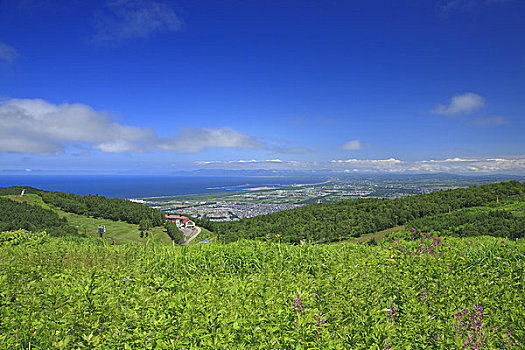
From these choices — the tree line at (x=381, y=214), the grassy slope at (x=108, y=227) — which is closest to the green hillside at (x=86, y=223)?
the grassy slope at (x=108, y=227)

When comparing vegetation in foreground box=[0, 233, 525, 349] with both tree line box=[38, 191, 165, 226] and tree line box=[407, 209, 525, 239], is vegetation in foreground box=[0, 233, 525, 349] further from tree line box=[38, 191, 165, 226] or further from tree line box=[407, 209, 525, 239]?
tree line box=[38, 191, 165, 226]

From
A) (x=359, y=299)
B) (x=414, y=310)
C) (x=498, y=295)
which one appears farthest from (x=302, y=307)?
(x=498, y=295)

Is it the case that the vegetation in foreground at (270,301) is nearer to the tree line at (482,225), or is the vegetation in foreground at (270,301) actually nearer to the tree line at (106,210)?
the tree line at (482,225)

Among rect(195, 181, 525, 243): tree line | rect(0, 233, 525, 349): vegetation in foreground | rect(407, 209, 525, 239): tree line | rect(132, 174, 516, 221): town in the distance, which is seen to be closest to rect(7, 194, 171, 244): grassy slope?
rect(195, 181, 525, 243): tree line

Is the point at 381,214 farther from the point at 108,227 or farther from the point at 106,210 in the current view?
the point at 106,210

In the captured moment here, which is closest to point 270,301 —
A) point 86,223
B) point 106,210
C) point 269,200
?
point 86,223

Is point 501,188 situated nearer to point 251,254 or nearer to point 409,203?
point 409,203

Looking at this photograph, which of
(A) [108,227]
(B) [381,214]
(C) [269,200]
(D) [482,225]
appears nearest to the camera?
(D) [482,225]

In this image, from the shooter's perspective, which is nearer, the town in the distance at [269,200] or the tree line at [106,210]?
the tree line at [106,210]
